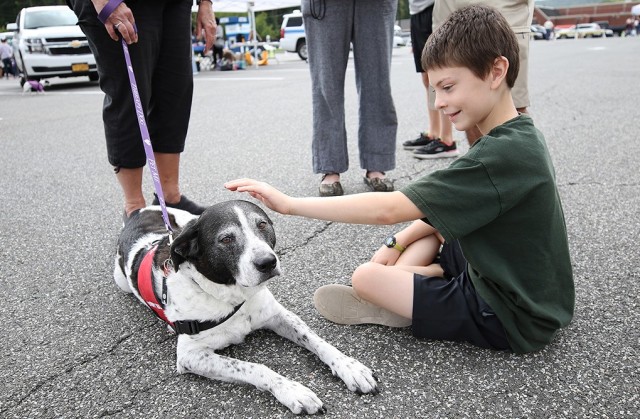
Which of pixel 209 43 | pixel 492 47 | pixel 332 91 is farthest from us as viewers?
pixel 332 91

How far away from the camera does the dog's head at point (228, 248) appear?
202 cm

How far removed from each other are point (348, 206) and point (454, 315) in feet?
2.05

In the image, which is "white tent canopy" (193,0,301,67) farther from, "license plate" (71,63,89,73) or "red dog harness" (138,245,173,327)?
"red dog harness" (138,245,173,327)

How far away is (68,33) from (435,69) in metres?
13.2

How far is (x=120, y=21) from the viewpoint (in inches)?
107

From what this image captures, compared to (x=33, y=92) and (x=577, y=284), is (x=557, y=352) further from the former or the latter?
(x=33, y=92)

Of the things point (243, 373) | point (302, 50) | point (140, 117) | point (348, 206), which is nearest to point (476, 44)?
point (348, 206)

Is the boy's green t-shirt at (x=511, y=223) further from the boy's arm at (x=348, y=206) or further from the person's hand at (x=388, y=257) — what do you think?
the person's hand at (x=388, y=257)

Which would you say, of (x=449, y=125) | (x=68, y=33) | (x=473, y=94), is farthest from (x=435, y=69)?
(x=68, y=33)

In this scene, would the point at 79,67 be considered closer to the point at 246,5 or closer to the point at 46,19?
the point at 46,19

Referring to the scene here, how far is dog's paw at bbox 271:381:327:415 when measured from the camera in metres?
1.85

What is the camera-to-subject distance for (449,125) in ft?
16.8

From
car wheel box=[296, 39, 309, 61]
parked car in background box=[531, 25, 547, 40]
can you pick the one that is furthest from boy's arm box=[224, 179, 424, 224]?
parked car in background box=[531, 25, 547, 40]

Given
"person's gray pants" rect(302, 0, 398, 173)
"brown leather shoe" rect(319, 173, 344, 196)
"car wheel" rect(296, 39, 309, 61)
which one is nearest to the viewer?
"person's gray pants" rect(302, 0, 398, 173)
